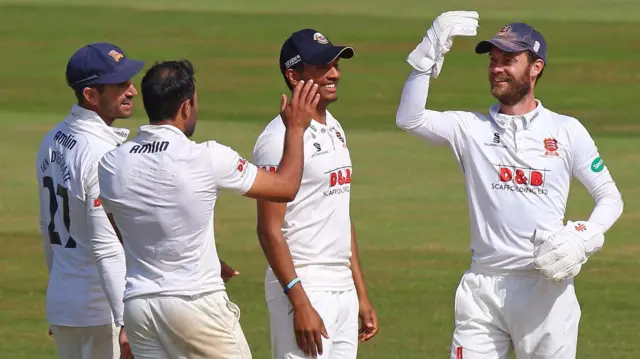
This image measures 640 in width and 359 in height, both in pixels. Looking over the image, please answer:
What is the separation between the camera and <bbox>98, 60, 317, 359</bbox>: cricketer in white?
19.4ft

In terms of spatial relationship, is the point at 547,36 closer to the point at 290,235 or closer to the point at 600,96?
A: the point at 600,96

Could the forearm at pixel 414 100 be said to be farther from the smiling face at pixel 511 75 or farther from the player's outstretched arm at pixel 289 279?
the player's outstretched arm at pixel 289 279

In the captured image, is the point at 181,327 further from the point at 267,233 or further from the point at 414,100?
the point at 414,100

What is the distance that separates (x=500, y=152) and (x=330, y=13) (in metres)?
33.3

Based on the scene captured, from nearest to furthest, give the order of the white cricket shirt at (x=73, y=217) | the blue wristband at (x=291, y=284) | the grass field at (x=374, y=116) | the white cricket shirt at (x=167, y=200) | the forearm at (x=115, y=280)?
1. the white cricket shirt at (x=167, y=200)
2. the blue wristband at (x=291, y=284)
3. the forearm at (x=115, y=280)
4. the white cricket shirt at (x=73, y=217)
5. the grass field at (x=374, y=116)

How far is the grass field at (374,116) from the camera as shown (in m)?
11.5

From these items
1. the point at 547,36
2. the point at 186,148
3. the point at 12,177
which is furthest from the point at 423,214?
the point at 547,36

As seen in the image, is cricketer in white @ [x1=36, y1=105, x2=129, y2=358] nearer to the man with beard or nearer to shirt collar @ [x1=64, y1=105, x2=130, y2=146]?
shirt collar @ [x1=64, y1=105, x2=130, y2=146]

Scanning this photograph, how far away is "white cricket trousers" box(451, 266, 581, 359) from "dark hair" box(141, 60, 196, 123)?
189cm

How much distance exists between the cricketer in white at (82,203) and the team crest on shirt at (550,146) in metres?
2.07

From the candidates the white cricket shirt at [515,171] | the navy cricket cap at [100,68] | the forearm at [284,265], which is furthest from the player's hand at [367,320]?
the navy cricket cap at [100,68]

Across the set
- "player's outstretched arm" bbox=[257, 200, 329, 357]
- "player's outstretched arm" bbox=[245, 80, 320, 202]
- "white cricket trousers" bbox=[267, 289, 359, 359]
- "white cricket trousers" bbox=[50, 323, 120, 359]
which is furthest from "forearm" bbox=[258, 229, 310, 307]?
"white cricket trousers" bbox=[50, 323, 120, 359]

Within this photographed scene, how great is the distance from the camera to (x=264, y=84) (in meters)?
30.5

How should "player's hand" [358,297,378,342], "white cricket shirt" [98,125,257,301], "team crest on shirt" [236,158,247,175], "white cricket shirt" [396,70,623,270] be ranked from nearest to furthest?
1. "white cricket shirt" [98,125,257,301]
2. "team crest on shirt" [236,158,247,175]
3. "white cricket shirt" [396,70,623,270]
4. "player's hand" [358,297,378,342]
